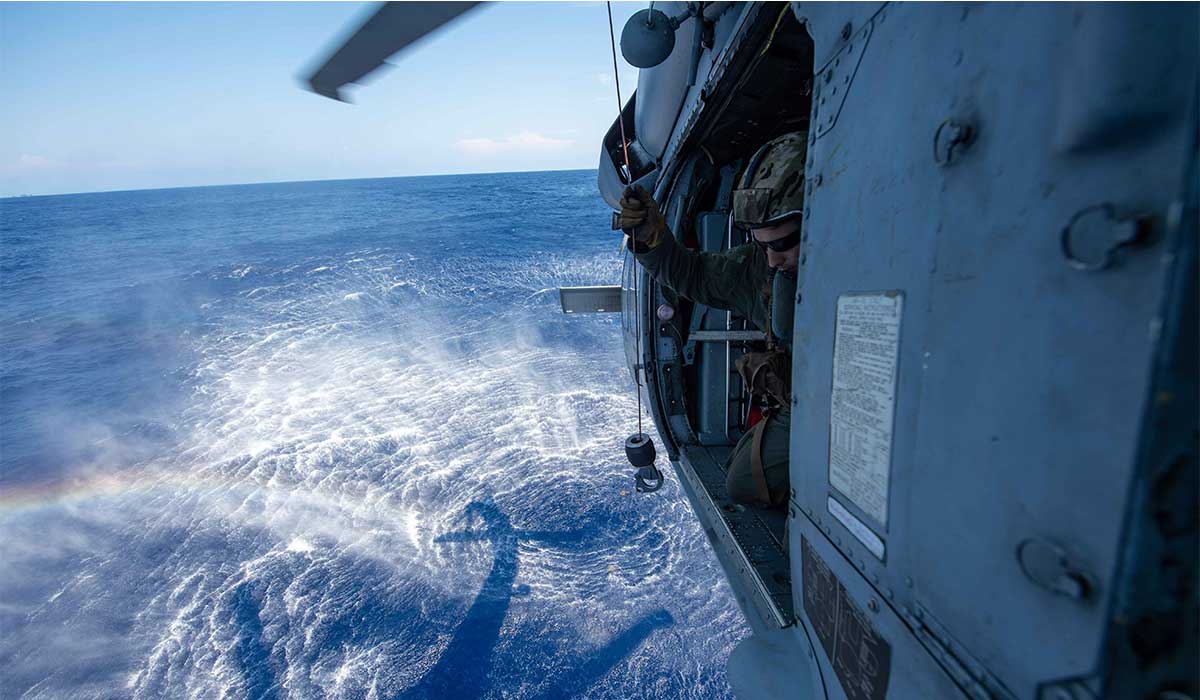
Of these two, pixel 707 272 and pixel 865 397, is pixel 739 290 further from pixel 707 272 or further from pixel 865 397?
pixel 865 397

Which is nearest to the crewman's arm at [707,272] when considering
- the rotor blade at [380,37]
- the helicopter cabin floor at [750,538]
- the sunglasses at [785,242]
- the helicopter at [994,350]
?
the sunglasses at [785,242]

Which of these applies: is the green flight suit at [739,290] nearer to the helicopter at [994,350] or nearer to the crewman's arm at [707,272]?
the crewman's arm at [707,272]

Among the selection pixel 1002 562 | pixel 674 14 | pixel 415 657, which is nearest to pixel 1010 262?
pixel 1002 562

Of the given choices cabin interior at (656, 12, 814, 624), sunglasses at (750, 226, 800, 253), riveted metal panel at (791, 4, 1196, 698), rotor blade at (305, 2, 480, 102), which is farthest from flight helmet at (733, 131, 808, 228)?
rotor blade at (305, 2, 480, 102)

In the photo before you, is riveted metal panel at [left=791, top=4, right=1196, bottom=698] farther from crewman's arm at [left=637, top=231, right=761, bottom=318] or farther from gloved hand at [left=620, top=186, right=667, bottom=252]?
crewman's arm at [left=637, top=231, right=761, bottom=318]

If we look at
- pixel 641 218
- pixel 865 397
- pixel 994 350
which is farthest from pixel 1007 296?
pixel 641 218
